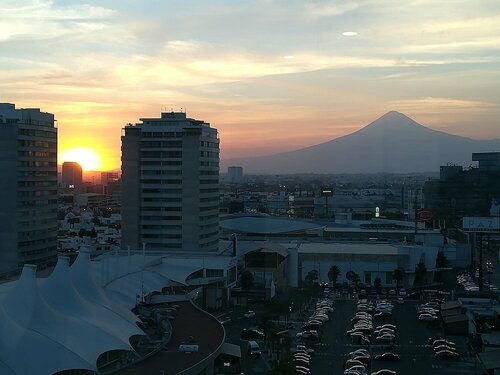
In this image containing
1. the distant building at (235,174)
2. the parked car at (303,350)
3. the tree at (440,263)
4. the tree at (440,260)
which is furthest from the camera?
the distant building at (235,174)

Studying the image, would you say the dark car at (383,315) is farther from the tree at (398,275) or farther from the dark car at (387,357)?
the tree at (398,275)

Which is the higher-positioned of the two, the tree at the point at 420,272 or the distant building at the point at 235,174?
the distant building at the point at 235,174

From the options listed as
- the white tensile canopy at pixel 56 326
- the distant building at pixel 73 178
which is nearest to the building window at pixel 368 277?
the white tensile canopy at pixel 56 326

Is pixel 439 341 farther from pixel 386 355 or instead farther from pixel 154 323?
pixel 154 323

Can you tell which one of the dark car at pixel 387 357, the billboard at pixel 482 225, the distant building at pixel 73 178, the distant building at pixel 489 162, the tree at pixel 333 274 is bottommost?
the dark car at pixel 387 357

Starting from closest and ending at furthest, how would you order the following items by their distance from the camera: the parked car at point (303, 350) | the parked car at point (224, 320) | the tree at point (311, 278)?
the parked car at point (303, 350) < the parked car at point (224, 320) < the tree at point (311, 278)

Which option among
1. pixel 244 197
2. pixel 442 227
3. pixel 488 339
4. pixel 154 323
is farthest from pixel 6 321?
pixel 244 197

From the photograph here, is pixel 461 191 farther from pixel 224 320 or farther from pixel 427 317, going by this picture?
pixel 224 320
